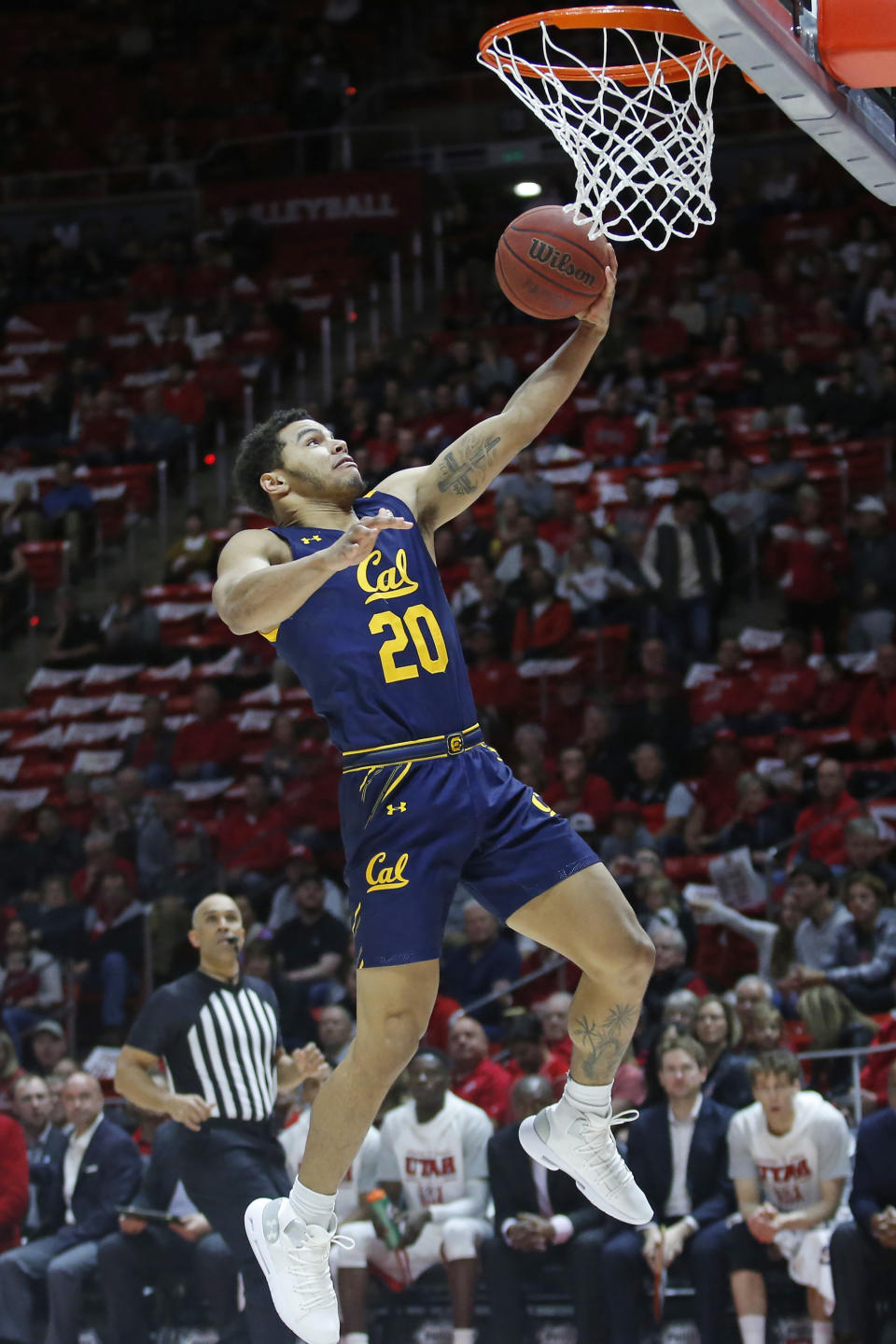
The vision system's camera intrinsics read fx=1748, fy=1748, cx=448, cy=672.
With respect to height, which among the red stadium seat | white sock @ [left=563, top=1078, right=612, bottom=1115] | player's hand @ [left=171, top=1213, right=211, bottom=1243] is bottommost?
player's hand @ [left=171, top=1213, right=211, bottom=1243]

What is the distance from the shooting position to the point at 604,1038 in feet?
16.6

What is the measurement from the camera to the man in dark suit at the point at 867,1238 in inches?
309

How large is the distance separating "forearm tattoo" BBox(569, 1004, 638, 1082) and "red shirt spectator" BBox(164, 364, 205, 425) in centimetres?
1271

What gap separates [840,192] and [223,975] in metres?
11.8

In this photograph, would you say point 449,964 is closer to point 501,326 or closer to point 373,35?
point 501,326

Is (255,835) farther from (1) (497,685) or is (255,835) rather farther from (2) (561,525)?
(2) (561,525)

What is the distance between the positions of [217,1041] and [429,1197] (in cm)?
168

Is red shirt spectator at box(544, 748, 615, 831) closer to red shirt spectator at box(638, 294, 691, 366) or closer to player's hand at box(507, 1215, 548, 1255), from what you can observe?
player's hand at box(507, 1215, 548, 1255)

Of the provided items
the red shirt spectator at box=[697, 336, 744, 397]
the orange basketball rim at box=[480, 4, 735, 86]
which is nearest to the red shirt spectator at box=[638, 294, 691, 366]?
the red shirt spectator at box=[697, 336, 744, 397]

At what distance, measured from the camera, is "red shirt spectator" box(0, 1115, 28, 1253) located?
9.06 meters

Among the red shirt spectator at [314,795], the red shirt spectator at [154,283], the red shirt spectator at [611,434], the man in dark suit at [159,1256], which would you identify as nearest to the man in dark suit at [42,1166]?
the man in dark suit at [159,1256]

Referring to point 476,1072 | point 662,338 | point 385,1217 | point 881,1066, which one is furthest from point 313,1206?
point 662,338

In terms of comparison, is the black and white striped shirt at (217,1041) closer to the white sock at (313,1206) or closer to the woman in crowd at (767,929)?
the white sock at (313,1206)

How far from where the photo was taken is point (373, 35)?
21.6 m
